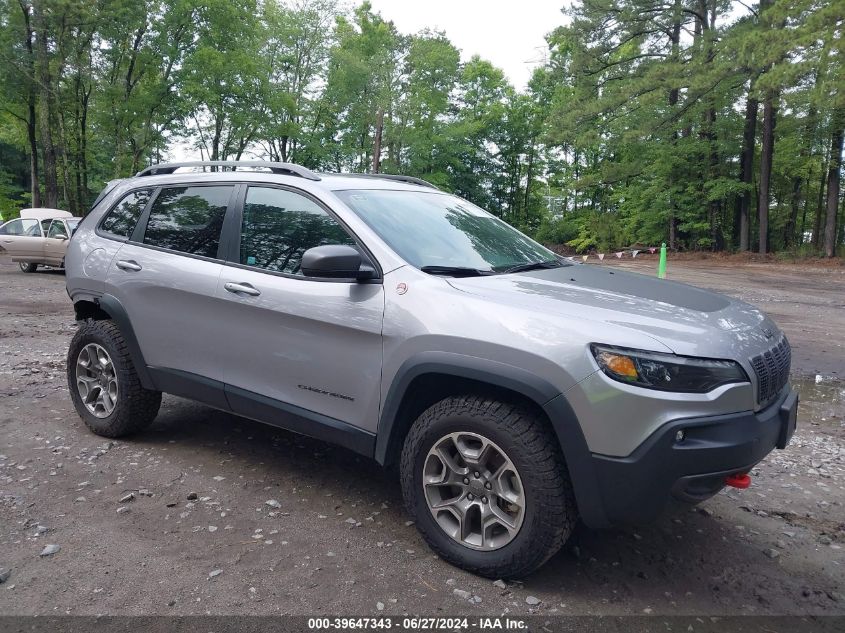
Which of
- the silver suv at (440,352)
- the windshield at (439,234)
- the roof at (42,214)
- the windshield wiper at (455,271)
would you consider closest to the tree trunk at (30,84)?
the roof at (42,214)

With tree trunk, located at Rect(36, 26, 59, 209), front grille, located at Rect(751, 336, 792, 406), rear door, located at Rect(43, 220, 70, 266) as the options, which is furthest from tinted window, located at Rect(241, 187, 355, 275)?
tree trunk, located at Rect(36, 26, 59, 209)

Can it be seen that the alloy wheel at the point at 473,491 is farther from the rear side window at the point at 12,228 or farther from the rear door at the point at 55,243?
the rear side window at the point at 12,228

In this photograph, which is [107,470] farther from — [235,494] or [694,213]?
[694,213]

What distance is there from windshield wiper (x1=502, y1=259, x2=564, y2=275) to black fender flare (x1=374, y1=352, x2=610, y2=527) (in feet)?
2.62

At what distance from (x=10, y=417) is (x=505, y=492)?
4.16 m

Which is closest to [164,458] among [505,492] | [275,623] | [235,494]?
[235,494]

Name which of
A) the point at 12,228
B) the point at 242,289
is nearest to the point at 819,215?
the point at 12,228

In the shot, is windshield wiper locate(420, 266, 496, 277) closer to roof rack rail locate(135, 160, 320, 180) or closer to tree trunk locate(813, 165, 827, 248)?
roof rack rail locate(135, 160, 320, 180)

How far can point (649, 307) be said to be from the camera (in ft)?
9.26

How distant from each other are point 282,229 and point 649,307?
81.6 inches

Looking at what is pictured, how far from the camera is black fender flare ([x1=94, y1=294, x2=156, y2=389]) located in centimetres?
416

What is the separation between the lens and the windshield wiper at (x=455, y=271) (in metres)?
3.13

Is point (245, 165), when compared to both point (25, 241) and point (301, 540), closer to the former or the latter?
point (301, 540)

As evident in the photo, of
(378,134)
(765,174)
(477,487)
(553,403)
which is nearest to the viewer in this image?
(553,403)
